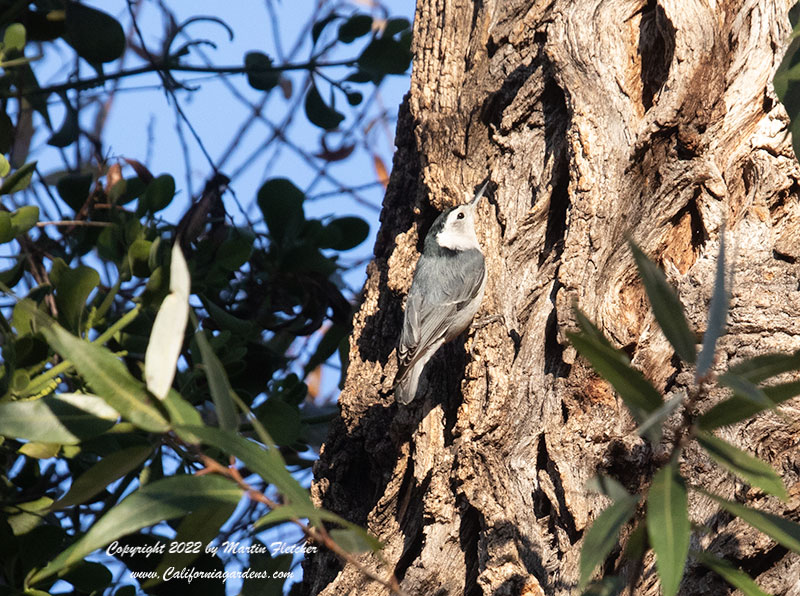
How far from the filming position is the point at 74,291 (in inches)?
77.9

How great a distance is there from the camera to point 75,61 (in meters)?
3.52

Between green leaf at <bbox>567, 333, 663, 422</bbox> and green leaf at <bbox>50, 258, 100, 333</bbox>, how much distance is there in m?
1.32

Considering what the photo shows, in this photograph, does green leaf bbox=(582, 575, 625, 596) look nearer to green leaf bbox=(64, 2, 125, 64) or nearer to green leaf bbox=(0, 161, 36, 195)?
green leaf bbox=(0, 161, 36, 195)

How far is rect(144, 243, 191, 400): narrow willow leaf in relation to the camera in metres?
1.05

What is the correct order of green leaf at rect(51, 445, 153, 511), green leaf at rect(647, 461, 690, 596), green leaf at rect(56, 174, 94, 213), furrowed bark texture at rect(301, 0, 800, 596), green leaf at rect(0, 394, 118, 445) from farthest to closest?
1. green leaf at rect(56, 174, 94, 213)
2. furrowed bark texture at rect(301, 0, 800, 596)
3. green leaf at rect(51, 445, 153, 511)
4. green leaf at rect(0, 394, 118, 445)
5. green leaf at rect(647, 461, 690, 596)

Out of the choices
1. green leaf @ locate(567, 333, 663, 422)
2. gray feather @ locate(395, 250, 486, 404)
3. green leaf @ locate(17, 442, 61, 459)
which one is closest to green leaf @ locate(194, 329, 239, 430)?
green leaf @ locate(567, 333, 663, 422)

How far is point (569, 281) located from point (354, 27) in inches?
57.3

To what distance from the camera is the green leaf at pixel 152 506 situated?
100 centimetres

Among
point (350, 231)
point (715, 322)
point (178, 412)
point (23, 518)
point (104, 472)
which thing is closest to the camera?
point (715, 322)

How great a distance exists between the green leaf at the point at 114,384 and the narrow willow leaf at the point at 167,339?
26 mm

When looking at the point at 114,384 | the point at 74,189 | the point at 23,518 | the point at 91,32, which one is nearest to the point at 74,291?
the point at 23,518

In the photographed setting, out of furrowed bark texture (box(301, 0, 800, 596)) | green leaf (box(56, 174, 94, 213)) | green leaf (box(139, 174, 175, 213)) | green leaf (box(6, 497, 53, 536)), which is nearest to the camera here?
furrowed bark texture (box(301, 0, 800, 596))

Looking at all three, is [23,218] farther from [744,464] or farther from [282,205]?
[744,464]

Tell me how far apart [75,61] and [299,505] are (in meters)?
3.04
